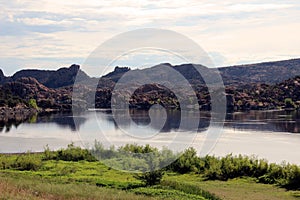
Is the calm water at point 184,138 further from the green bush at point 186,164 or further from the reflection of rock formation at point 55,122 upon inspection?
the green bush at point 186,164

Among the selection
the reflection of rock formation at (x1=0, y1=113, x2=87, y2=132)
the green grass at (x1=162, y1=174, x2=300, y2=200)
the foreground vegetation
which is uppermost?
the reflection of rock formation at (x1=0, y1=113, x2=87, y2=132)

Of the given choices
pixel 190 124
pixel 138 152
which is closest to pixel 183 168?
pixel 138 152

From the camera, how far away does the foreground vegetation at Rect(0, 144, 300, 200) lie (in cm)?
1566

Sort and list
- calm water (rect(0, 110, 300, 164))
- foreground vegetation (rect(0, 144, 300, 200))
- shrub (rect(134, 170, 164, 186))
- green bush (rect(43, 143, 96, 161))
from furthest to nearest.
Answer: calm water (rect(0, 110, 300, 164)), green bush (rect(43, 143, 96, 161)), shrub (rect(134, 170, 164, 186)), foreground vegetation (rect(0, 144, 300, 200))

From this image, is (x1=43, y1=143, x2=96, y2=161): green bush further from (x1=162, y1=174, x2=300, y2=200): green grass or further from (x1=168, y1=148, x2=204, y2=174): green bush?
(x1=162, y1=174, x2=300, y2=200): green grass

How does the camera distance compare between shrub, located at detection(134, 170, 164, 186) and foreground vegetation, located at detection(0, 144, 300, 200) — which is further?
shrub, located at detection(134, 170, 164, 186)

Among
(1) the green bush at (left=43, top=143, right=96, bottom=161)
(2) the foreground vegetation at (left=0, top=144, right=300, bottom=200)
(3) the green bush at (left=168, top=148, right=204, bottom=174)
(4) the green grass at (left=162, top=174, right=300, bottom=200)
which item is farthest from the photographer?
(1) the green bush at (left=43, top=143, right=96, bottom=161)

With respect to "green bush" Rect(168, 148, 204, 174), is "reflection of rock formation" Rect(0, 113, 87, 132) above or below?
A: above

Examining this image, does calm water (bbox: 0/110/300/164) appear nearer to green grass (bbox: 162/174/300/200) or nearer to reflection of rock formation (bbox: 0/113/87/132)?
reflection of rock formation (bbox: 0/113/87/132)

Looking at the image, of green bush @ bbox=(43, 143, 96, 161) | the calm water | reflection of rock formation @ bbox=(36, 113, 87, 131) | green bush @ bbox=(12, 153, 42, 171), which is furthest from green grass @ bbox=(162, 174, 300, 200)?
→ reflection of rock formation @ bbox=(36, 113, 87, 131)

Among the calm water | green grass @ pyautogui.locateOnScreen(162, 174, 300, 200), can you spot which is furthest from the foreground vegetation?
the calm water

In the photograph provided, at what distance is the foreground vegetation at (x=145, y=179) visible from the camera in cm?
1566

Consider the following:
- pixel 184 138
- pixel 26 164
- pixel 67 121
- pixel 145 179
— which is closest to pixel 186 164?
pixel 145 179

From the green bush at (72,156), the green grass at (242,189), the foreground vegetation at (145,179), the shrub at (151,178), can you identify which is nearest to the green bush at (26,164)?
the foreground vegetation at (145,179)
